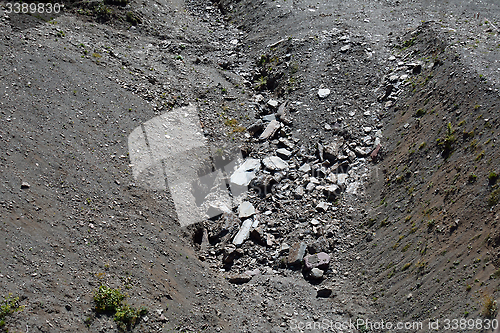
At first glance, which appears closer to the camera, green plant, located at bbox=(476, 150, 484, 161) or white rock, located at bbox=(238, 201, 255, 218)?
green plant, located at bbox=(476, 150, 484, 161)

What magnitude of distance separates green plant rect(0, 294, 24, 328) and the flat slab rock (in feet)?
18.8

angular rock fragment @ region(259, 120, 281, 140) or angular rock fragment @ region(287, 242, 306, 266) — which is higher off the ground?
angular rock fragment @ region(259, 120, 281, 140)

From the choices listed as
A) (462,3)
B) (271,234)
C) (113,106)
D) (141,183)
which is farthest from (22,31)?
(462,3)

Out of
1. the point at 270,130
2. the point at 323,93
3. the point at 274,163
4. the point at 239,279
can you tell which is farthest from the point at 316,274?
the point at 323,93

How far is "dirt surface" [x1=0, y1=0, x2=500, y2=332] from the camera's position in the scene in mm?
7820

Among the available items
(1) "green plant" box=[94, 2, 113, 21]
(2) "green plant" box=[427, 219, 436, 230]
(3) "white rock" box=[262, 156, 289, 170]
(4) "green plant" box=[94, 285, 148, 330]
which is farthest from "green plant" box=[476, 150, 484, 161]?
(1) "green plant" box=[94, 2, 113, 21]

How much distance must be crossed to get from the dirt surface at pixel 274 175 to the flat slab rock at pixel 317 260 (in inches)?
4.1

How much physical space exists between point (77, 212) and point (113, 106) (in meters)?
4.22

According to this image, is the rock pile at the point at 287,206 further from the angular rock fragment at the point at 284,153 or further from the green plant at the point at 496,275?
the green plant at the point at 496,275

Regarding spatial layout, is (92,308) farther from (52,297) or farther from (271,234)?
(271,234)

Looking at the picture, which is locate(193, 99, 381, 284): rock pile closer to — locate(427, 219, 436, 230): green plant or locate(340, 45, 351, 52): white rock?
locate(427, 219, 436, 230): green plant

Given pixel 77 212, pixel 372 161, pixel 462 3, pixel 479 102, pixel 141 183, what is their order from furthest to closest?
pixel 462 3 → pixel 372 161 → pixel 141 183 → pixel 479 102 → pixel 77 212

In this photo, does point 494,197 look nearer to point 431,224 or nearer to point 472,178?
point 472,178

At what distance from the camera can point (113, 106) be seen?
12.0 metres
